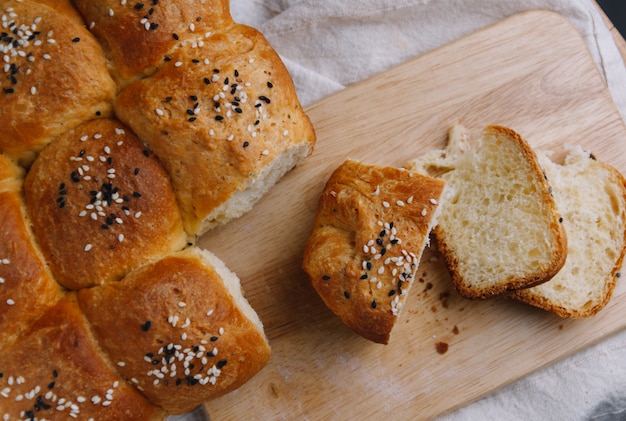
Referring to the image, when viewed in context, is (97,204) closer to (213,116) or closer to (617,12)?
(213,116)

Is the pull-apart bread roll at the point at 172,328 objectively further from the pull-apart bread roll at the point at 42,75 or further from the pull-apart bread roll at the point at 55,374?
the pull-apart bread roll at the point at 42,75

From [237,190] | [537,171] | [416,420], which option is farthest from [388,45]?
[416,420]

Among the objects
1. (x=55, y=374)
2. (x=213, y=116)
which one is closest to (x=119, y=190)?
(x=213, y=116)

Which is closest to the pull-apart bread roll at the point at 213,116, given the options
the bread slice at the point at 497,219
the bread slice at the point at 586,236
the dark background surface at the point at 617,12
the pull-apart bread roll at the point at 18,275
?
the pull-apart bread roll at the point at 18,275

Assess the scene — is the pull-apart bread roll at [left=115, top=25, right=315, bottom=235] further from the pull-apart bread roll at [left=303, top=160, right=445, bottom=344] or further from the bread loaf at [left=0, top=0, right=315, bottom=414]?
the pull-apart bread roll at [left=303, top=160, right=445, bottom=344]

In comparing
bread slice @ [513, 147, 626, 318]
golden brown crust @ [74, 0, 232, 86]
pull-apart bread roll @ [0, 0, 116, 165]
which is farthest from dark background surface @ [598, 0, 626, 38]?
pull-apart bread roll @ [0, 0, 116, 165]

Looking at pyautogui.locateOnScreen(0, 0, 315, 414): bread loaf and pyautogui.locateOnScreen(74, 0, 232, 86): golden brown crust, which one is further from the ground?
pyautogui.locateOnScreen(74, 0, 232, 86): golden brown crust
